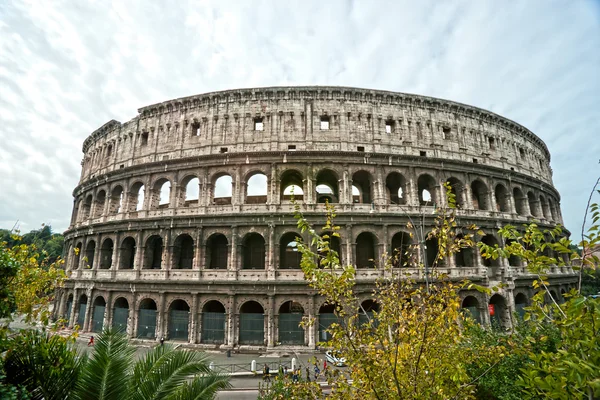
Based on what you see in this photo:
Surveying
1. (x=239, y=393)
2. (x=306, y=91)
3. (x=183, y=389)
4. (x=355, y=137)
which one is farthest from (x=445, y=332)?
(x=306, y=91)

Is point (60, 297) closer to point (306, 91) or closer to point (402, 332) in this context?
point (306, 91)

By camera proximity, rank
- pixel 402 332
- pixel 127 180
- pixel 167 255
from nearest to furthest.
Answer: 1. pixel 402 332
2. pixel 167 255
3. pixel 127 180

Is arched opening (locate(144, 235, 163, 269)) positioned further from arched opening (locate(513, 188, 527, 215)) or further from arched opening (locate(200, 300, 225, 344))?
arched opening (locate(513, 188, 527, 215))

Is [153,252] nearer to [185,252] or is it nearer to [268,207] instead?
[185,252]

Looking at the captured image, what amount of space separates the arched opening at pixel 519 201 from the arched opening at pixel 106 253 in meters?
39.2

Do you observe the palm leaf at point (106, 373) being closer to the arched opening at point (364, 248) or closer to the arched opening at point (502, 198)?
the arched opening at point (364, 248)

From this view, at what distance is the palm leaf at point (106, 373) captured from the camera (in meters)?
5.35

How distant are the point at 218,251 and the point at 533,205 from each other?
32.0 metres

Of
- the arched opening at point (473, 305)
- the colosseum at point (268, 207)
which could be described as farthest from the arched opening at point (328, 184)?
the arched opening at point (473, 305)

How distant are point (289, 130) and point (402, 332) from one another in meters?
20.9

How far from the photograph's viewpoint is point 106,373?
5.50 meters

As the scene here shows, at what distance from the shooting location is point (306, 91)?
24734 millimetres

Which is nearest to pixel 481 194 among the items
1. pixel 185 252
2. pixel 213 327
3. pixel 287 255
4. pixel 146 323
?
pixel 287 255

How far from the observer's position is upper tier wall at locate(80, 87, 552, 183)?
24281mm
